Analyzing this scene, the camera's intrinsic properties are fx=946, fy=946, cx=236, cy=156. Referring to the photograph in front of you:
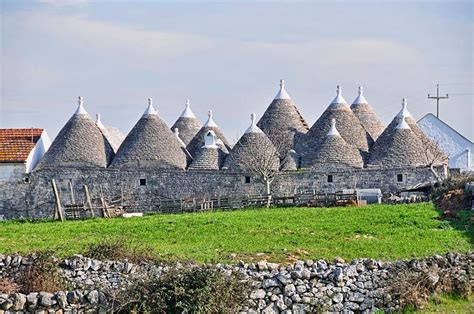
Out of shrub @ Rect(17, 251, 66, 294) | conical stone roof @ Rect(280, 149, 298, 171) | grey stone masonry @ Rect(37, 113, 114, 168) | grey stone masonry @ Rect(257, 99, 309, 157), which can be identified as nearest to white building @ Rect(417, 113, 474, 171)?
grey stone masonry @ Rect(257, 99, 309, 157)

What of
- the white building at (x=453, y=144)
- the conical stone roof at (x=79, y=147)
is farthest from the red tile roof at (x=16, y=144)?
the white building at (x=453, y=144)

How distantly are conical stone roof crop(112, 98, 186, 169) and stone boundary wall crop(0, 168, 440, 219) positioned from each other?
1.31 feet

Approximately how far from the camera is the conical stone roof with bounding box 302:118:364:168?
115 feet

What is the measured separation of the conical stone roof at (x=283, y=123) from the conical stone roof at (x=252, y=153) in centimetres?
162

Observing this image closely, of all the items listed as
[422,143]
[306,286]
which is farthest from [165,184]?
[306,286]

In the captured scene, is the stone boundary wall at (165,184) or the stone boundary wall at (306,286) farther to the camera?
the stone boundary wall at (165,184)

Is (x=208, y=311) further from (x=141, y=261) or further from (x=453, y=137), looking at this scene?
(x=453, y=137)

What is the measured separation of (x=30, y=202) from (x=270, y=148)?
9.32 meters

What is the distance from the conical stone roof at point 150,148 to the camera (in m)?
36.0

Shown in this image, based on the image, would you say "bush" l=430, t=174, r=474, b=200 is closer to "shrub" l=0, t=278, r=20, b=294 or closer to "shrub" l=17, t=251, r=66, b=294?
"shrub" l=17, t=251, r=66, b=294

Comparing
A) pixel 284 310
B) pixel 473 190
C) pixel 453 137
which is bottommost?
pixel 284 310

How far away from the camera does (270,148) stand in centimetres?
3597

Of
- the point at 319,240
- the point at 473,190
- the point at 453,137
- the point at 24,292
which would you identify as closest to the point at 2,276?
the point at 24,292

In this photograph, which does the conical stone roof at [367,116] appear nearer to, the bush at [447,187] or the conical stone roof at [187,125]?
the conical stone roof at [187,125]
